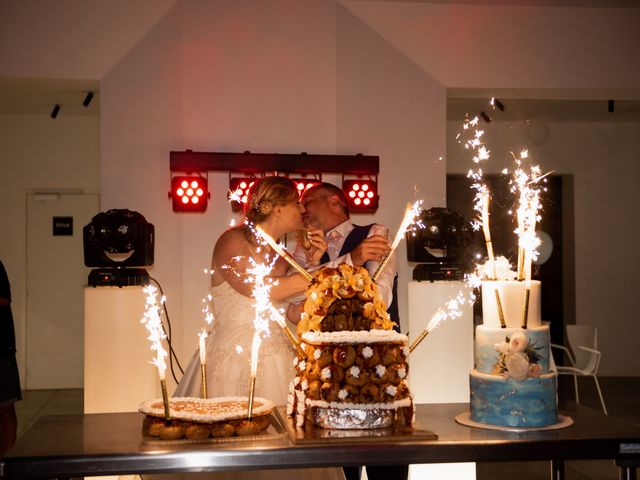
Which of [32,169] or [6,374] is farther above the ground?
[32,169]

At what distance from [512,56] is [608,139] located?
177 inches

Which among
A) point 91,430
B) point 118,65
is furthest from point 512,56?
point 91,430

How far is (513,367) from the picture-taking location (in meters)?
2.40

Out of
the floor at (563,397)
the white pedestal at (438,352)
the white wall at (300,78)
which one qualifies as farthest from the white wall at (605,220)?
the white pedestal at (438,352)

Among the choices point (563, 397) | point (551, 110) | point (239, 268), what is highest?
point (551, 110)

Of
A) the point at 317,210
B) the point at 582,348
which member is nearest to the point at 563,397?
the point at 582,348

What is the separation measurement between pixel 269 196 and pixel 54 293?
20.7 ft

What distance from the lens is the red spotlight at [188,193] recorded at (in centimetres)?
534

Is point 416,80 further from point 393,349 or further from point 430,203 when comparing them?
point 393,349

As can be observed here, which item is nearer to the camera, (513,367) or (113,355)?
(513,367)

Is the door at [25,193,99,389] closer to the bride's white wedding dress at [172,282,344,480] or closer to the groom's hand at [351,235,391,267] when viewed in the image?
the bride's white wedding dress at [172,282,344,480]

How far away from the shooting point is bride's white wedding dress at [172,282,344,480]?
3562 millimetres

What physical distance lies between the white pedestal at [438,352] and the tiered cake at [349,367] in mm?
2205

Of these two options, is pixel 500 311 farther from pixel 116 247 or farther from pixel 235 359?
pixel 116 247
